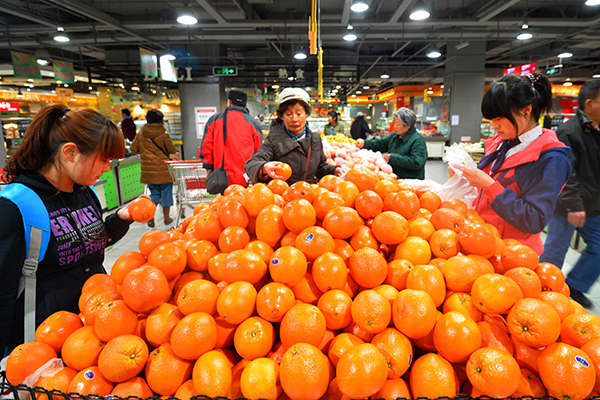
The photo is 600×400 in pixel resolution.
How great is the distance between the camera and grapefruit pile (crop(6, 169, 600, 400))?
0.87 m

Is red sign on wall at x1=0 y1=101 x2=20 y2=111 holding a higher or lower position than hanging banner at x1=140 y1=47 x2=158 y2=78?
lower

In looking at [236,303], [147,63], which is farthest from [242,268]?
[147,63]

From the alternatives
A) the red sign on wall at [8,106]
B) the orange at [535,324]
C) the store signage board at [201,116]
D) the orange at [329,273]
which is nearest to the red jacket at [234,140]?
the orange at [329,273]

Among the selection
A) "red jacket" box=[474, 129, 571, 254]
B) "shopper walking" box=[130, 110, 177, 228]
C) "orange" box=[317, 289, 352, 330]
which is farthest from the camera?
"shopper walking" box=[130, 110, 177, 228]

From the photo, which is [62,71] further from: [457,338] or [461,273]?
[457,338]

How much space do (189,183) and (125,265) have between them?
4.11m

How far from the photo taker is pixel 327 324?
3.49ft

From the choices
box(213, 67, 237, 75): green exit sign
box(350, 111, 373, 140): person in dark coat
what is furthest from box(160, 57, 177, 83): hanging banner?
box(350, 111, 373, 140): person in dark coat

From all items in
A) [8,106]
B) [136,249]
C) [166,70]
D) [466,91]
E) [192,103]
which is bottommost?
[136,249]

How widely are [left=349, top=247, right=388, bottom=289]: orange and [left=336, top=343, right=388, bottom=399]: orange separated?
0.28 metres

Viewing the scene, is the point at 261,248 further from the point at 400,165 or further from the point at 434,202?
the point at 400,165

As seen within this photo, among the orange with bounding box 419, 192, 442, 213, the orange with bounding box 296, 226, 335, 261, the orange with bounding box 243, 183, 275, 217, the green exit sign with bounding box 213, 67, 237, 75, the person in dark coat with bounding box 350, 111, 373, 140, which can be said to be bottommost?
the orange with bounding box 296, 226, 335, 261

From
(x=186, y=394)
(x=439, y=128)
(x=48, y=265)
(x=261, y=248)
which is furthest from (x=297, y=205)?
(x=439, y=128)

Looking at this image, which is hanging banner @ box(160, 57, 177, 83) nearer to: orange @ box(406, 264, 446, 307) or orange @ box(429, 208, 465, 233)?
orange @ box(429, 208, 465, 233)
